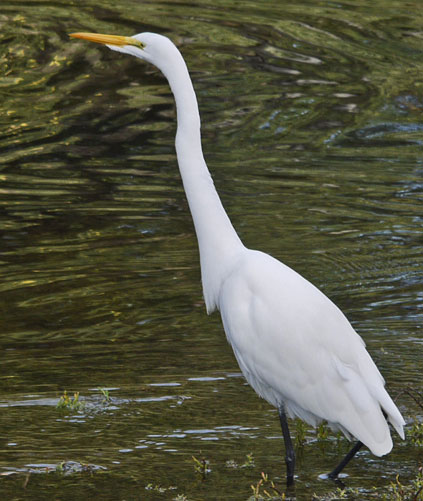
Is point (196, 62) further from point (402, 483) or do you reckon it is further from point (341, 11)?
point (402, 483)

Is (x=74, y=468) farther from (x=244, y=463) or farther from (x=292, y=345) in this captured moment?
(x=292, y=345)

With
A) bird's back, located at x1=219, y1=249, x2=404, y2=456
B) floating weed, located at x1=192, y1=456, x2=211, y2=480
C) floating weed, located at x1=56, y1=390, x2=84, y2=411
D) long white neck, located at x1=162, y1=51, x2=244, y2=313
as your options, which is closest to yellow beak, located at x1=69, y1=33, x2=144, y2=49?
long white neck, located at x1=162, y1=51, x2=244, y2=313

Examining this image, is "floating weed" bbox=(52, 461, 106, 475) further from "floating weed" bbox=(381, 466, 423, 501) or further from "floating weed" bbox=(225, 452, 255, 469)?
"floating weed" bbox=(381, 466, 423, 501)

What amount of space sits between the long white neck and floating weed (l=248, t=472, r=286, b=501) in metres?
0.84

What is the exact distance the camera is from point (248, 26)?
13000 mm

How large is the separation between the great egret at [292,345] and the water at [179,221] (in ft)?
0.90

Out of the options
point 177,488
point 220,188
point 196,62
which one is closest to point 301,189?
point 220,188

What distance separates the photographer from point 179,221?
25.4 ft

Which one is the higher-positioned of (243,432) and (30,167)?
(243,432)

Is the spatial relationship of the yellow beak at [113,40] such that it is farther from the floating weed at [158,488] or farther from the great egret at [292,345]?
the floating weed at [158,488]

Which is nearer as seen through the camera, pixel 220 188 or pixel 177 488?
pixel 177 488

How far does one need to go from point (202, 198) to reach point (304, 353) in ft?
2.66

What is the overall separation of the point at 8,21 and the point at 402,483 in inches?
402

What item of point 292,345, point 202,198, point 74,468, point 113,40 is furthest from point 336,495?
point 113,40
